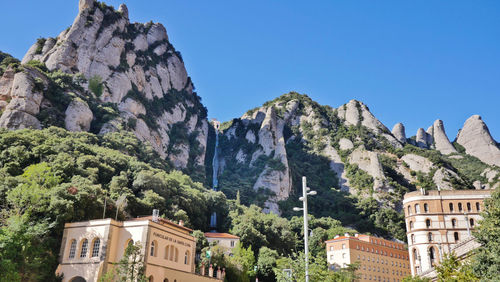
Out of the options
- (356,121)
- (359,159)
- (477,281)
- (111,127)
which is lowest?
(477,281)

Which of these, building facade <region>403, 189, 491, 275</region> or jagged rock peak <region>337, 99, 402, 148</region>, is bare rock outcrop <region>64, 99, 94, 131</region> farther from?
jagged rock peak <region>337, 99, 402, 148</region>

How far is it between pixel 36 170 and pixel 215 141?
107556mm

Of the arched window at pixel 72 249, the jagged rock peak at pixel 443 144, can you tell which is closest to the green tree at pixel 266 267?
the arched window at pixel 72 249

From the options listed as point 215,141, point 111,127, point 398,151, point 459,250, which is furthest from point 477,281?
point 215,141

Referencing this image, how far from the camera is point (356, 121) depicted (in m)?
169

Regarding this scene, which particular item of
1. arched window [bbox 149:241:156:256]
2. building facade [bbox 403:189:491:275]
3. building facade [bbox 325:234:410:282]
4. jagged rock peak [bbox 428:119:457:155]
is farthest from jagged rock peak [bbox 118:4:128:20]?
jagged rock peak [bbox 428:119:457:155]

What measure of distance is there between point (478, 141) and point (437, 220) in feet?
430

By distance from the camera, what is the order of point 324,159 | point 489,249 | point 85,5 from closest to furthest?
point 489,249, point 85,5, point 324,159

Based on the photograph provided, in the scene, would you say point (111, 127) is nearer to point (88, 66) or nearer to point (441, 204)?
point (88, 66)

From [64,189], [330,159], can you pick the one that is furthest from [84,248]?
[330,159]

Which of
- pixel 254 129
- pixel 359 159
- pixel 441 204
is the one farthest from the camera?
pixel 254 129

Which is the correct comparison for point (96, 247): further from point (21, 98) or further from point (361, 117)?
point (361, 117)

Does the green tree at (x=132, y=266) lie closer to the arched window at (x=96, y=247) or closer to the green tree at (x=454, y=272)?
the arched window at (x=96, y=247)

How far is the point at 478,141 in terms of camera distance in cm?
18062
